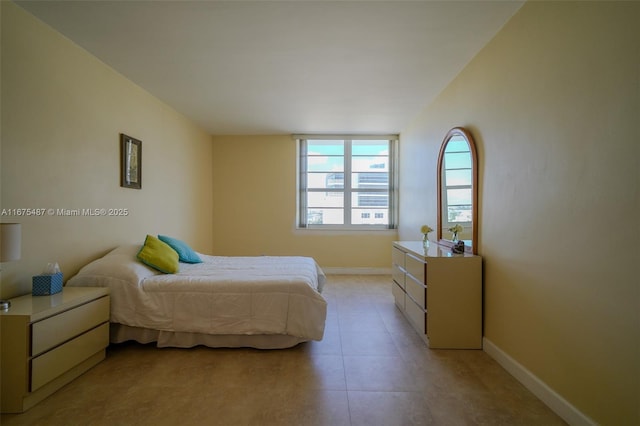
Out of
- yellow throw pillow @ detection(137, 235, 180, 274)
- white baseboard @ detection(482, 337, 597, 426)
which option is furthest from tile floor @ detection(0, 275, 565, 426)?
yellow throw pillow @ detection(137, 235, 180, 274)

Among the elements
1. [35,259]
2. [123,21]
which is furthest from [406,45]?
[35,259]

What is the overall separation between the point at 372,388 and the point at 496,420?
719 mm

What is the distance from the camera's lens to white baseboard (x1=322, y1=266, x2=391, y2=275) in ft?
18.4

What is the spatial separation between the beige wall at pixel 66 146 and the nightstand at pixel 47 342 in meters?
0.42

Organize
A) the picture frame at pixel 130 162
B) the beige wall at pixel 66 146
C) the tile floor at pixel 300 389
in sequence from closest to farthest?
the tile floor at pixel 300 389, the beige wall at pixel 66 146, the picture frame at pixel 130 162

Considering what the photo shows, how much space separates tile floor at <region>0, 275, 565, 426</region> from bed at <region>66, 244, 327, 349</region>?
117 millimetres

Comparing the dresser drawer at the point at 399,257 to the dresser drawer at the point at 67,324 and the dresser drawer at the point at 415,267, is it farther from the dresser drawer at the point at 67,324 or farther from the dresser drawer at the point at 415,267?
the dresser drawer at the point at 67,324

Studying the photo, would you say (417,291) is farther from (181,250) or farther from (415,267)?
(181,250)

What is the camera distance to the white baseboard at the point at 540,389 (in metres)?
1.64

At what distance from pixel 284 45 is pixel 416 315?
270cm

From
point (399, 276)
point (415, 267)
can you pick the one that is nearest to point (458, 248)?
point (415, 267)

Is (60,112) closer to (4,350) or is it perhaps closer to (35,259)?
(35,259)

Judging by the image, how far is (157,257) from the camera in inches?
115

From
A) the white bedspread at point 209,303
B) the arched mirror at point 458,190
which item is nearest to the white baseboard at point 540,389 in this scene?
the arched mirror at point 458,190
